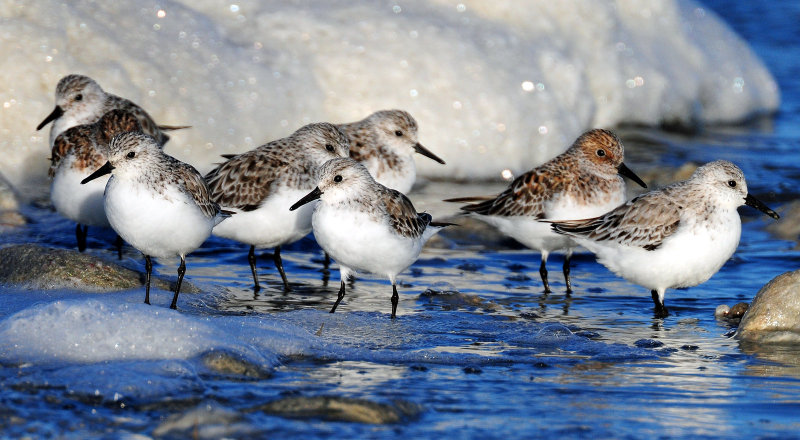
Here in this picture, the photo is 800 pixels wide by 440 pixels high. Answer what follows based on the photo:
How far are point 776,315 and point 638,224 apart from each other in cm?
120

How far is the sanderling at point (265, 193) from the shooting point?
8.27m

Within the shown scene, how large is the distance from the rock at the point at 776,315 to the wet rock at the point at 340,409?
259 centimetres

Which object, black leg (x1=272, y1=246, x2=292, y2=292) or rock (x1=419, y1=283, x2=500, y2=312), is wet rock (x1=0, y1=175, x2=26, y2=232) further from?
rock (x1=419, y1=283, x2=500, y2=312)

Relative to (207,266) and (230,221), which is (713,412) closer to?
(230,221)

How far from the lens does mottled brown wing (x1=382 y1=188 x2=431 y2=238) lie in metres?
7.57

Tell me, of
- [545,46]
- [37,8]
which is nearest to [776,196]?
[545,46]

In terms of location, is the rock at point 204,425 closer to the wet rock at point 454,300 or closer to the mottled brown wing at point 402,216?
the mottled brown wing at point 402,216

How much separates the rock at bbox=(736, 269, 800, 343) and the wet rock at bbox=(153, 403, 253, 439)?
3.41m

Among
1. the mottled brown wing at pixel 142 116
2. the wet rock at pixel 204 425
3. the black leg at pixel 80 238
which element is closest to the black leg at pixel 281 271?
the black leg at pixel 80 238

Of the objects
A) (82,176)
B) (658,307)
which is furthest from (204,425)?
(82,176)

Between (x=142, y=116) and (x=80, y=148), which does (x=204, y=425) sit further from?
(x=142, y=116)

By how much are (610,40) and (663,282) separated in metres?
8.10

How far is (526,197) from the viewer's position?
8906 millimetres

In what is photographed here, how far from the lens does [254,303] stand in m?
7.99
